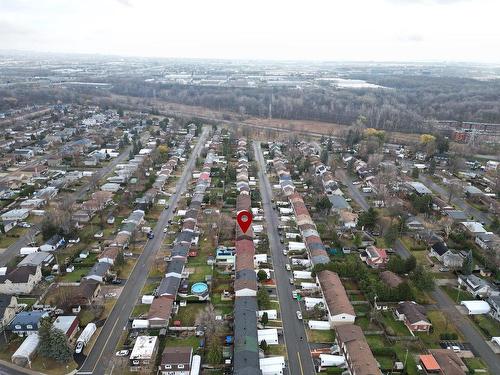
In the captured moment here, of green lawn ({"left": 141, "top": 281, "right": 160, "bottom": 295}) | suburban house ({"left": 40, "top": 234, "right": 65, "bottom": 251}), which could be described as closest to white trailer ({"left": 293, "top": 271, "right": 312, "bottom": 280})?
green lawn ({"left": 141, "top": 281, "right": 160, "bottom": 295})

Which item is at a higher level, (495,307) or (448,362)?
(448,362)

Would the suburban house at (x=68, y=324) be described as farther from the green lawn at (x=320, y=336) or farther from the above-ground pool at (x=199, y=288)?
the green lawn at (x=320, y=336)

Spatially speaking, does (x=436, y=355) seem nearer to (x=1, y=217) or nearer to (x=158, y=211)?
(x=158, y=211)

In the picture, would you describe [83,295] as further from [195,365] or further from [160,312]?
[195,365]

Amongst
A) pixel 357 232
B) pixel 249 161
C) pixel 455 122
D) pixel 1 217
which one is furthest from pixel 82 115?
pixel 455 122

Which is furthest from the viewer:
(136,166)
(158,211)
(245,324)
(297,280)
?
(136,166)

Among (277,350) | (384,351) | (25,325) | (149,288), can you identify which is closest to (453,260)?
(384,351)

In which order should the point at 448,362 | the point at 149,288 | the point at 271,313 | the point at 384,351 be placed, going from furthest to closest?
1. the point at 149,288
2. the point at 271,313
3. the point at 384,351
4. the point at 448,362
